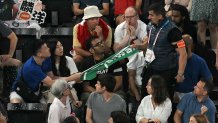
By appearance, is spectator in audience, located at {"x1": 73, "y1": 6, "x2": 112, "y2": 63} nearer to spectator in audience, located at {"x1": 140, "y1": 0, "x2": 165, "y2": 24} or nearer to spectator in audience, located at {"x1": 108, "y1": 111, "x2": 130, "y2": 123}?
spectator in audience, located at {"x1": 140, "y1": 0, "x2": 165, "y2": 24}

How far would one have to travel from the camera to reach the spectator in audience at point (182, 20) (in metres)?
12.0

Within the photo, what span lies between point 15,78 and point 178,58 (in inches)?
96.0

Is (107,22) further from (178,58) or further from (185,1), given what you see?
(178,58)

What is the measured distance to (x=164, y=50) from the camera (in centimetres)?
1104

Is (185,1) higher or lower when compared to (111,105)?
higher

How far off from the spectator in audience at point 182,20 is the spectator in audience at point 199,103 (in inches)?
55.7

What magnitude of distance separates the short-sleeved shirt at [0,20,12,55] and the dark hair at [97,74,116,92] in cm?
170

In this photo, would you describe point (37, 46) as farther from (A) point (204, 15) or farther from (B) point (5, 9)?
(A) point (204, 15)

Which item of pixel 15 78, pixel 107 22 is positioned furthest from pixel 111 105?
pixel 107 22

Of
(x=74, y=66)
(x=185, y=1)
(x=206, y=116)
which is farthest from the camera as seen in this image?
(x=185, y=1)

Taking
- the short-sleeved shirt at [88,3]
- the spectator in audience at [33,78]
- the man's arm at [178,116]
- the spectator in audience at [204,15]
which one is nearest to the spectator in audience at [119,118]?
the man's arm at [178,116]

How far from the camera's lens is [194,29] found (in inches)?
486

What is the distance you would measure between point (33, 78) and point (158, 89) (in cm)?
174

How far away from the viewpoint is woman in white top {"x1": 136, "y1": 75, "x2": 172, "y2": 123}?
10.8 meters
